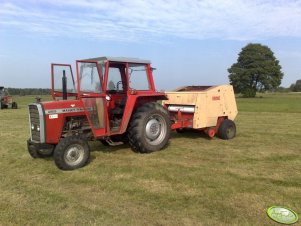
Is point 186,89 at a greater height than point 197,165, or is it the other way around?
point 186,89

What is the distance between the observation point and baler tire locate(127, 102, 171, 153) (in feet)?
26.8

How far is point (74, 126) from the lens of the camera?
25.0ft

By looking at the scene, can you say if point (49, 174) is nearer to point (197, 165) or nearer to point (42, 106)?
point (42, 106)

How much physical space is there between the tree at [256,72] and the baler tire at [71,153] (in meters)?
54.7

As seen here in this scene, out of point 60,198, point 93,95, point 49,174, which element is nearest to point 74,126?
point 93,95

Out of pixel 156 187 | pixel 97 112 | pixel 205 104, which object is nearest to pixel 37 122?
pixel 97 112

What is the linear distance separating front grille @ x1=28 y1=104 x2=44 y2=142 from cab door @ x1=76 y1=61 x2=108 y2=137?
90 centimetres

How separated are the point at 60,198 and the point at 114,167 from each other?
6.18 feet

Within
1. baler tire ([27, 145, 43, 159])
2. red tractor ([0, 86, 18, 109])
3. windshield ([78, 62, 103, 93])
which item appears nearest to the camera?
baler tire ([27, 145, 43, 159])

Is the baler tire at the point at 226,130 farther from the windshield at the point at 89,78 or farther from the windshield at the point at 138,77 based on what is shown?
the windshield at the point at 89,78

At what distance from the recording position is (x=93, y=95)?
773cm

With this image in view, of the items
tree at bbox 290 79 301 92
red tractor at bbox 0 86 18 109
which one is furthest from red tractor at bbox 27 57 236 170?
tree at bbox 290 79 301 92

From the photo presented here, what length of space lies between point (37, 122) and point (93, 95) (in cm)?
125

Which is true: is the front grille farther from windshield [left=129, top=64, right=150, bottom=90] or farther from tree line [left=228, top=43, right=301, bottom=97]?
tree line [left=228, top=43, right=301, bottom=97]
